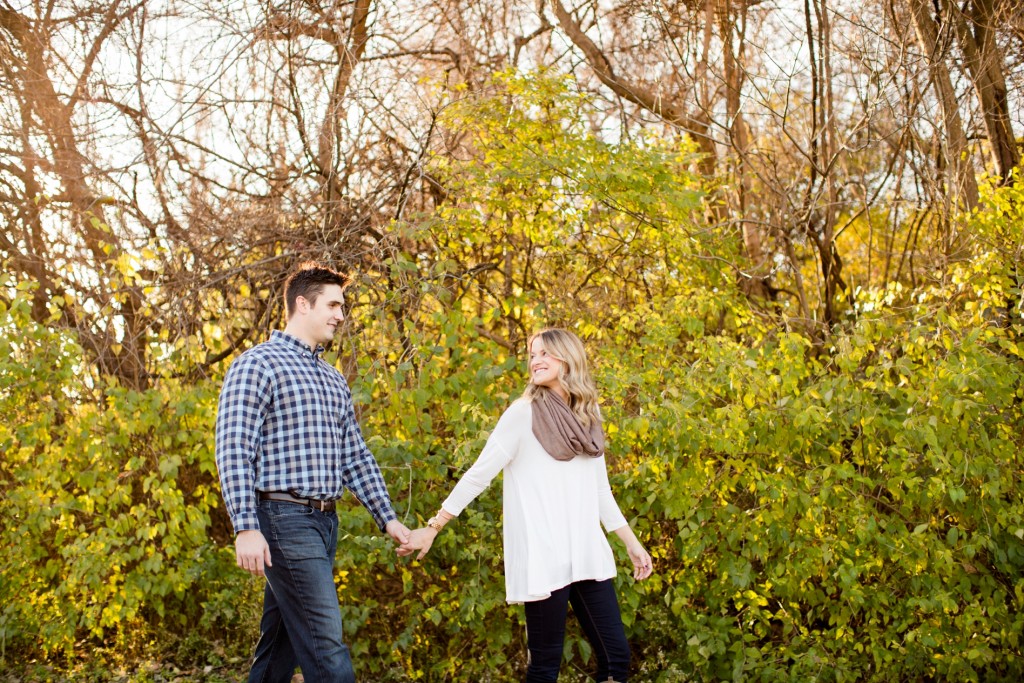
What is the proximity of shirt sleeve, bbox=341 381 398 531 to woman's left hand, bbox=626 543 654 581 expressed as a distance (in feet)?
2.69

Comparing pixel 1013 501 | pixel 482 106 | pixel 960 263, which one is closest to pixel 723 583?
pixel 1013 501

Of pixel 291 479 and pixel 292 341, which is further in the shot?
pixel 292 341

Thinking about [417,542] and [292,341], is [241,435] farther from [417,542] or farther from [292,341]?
[417,542]

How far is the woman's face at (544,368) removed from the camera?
321 centimetres

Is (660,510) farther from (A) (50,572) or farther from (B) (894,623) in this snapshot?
(A) (50,572)

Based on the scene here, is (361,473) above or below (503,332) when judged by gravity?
below

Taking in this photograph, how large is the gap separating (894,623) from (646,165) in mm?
2712

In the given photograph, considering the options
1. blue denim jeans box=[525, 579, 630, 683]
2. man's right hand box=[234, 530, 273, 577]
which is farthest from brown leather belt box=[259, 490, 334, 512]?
blue denim jeans box=[525, 579, 630, 683]

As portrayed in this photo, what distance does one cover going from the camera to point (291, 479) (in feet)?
9.09

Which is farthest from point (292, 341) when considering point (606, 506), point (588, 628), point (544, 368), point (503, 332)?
point (503, 332)

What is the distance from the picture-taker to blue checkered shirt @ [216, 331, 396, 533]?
2.66 m

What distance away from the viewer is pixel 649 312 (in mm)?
4875

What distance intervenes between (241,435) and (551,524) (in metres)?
0.99

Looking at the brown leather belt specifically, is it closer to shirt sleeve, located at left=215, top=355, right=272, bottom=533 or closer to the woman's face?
shirt sleeve, located at left=215, top=355, right=272, bottom=533
